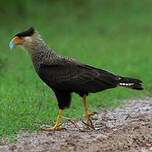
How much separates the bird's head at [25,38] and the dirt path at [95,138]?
1328mm

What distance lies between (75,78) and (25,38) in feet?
3.21

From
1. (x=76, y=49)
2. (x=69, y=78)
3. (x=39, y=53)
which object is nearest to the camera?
(x=69, y=78)

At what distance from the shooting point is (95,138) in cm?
581

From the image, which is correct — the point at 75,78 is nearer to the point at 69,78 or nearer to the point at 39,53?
the point at 69,78

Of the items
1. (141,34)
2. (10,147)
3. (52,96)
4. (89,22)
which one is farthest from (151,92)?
(89,22)

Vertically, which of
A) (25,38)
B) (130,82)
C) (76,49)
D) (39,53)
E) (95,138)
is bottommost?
(95,138)

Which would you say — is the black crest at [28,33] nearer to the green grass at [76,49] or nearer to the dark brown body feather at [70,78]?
the dark brown body feather at [70,78]

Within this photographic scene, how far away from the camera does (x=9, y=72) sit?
11.1 m

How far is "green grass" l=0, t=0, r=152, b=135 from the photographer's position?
292 inches

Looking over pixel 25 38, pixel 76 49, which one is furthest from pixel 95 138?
pixel 76 49

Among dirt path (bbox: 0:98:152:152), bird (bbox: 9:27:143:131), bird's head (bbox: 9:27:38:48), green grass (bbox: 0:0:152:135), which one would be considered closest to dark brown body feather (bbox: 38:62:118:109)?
bird (bbox: 9:27:143:131)

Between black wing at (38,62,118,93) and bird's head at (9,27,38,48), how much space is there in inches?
17.7

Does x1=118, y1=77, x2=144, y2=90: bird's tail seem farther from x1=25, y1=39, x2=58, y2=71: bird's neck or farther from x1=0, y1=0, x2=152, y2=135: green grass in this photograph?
x1=0, y1=0, x2=152, y2=135: green grass

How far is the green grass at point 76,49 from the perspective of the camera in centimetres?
743
